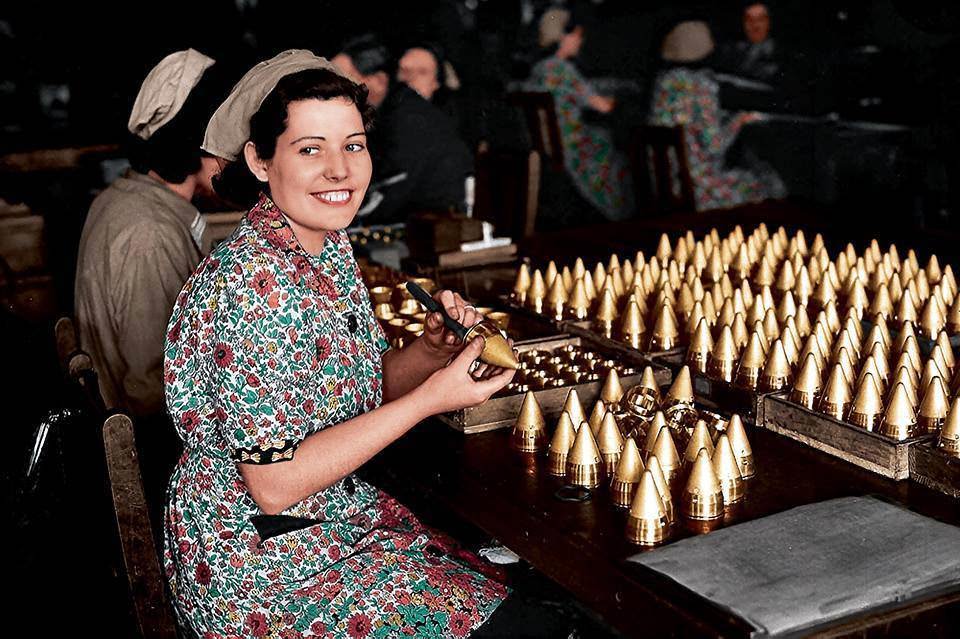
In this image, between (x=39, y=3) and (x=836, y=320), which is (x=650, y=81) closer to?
(x=39, y=3)

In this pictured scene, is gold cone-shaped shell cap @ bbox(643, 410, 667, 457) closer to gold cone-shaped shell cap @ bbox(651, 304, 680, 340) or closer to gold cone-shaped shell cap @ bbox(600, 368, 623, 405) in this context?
gold cone-shaped shell cap @ bbox(600, 368, 623, 405)

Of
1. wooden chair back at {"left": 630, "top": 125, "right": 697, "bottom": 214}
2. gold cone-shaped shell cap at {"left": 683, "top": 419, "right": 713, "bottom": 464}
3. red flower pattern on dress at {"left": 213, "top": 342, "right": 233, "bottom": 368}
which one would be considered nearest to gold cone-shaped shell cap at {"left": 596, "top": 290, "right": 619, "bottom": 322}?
gold cone-shaped shell cap at {"left": 683, "top": 419, "right": 713, "bottom": 464}

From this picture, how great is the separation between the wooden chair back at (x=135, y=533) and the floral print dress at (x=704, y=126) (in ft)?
21.8

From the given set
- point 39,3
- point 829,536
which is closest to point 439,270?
point 829,536

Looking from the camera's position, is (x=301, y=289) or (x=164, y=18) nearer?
(x=301, y=289)

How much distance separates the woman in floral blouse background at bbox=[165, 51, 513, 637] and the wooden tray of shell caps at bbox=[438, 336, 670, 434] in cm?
20

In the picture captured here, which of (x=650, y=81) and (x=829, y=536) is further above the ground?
(x=650, y=81)

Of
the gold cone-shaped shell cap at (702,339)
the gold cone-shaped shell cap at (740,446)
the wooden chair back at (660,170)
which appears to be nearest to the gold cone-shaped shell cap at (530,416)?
the gold cone-shaped shell cap at (740,446)

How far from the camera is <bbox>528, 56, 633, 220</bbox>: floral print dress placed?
7824 millimetres

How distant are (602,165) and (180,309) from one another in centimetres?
655

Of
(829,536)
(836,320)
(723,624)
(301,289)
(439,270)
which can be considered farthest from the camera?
(439,270)

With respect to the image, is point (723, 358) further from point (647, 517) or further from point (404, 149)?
point (404, 149)

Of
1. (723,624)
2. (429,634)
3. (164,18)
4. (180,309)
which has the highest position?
(164,18)

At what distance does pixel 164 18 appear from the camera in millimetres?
6090
